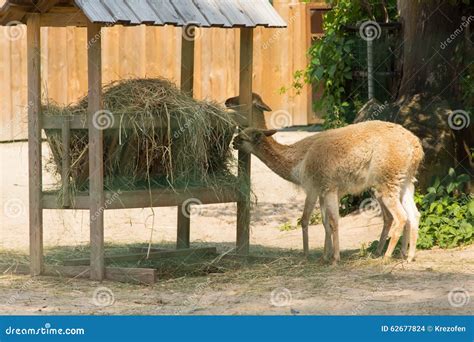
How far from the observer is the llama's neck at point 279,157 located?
9719 millimetres

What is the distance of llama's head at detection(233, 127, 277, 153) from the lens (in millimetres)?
9523

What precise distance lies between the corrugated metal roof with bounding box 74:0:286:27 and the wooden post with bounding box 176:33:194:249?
830mm

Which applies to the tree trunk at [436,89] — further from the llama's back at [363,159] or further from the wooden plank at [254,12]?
the wooden plank at [254,12]

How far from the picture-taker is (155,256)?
376 inches

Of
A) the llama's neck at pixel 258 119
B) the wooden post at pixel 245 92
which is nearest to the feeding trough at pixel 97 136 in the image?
the wooden post at pixel 245 92

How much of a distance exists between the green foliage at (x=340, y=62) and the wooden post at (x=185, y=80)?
9.97 feet

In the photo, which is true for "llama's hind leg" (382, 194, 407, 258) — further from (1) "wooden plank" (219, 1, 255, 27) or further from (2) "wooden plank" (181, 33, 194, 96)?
(2) "wooden plank" (181, 33, 194, 96)

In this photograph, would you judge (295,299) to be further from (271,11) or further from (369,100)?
(369,100)

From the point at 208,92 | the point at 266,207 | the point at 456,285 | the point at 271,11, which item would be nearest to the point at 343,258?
the point at 456,285

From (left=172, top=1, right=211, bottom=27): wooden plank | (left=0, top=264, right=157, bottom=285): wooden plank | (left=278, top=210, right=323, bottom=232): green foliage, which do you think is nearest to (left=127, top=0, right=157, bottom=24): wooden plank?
(left=172, top=1, right=211, bottom=27): wooden plank

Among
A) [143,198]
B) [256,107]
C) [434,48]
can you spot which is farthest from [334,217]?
[434,48]

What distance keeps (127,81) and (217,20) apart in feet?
3.23

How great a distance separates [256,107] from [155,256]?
5.89ft

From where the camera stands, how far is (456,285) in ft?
26.7
